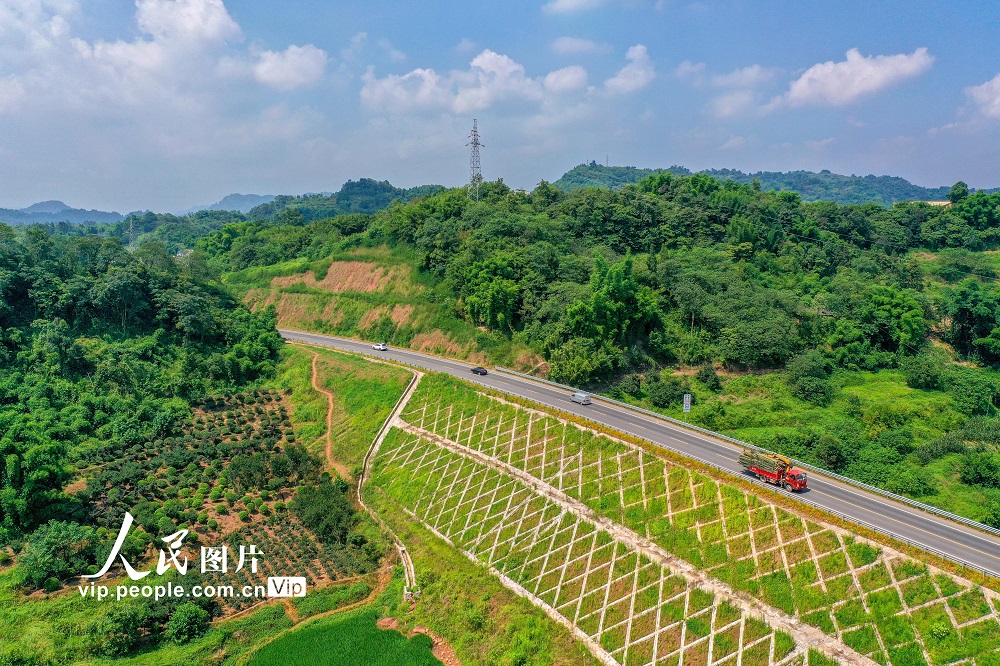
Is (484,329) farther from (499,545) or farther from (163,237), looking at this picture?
(163,237)

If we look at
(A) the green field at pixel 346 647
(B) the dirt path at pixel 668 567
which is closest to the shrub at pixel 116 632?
(A) the green field at pixel 346 647

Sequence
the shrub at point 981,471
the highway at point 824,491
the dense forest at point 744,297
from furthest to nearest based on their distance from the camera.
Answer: the dense forest at point 744,297 → the shrub at point 981,471 → the highway at point 824,491

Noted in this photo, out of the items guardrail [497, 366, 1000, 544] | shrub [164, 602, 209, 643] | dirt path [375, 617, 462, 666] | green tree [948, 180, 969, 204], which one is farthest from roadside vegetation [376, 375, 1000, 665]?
green tree [948, 180, 969, 204]

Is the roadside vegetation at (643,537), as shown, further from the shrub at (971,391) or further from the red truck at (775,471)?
the shrub at (971,391)

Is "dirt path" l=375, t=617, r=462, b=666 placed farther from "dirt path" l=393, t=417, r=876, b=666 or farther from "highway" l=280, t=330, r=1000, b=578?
"highway" l=280, t=330, r=1000, b=578

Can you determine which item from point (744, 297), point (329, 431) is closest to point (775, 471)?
point (744, 297)

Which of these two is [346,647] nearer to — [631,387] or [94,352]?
[631,387]
